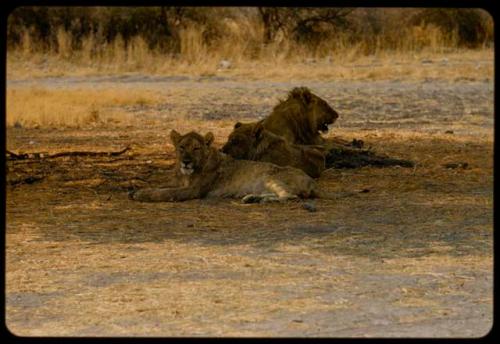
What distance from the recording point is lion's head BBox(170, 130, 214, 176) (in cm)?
962

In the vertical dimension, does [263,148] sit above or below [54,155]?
above

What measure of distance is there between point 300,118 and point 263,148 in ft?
3.55

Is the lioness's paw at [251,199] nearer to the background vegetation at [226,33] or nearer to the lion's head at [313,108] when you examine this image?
the lion's head at [313,108]

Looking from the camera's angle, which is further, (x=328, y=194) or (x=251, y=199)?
(x=328, y=194)

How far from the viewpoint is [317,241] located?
8.06 metres

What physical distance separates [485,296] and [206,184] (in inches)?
143

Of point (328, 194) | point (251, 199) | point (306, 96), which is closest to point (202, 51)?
point (306, 96)

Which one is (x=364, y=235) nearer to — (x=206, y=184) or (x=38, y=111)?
(x=206, y=184)

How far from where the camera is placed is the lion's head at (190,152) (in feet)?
31.6

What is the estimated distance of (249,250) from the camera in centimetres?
778

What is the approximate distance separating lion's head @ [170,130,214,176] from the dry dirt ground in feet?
0.96

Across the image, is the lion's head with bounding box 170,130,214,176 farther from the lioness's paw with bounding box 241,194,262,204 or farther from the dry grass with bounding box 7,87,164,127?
the dry grass with bounding box 7,87,164,127

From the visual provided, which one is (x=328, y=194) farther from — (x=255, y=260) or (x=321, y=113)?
(x=255, y=260)

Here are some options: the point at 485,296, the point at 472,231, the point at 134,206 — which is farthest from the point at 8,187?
the point at 485,296
